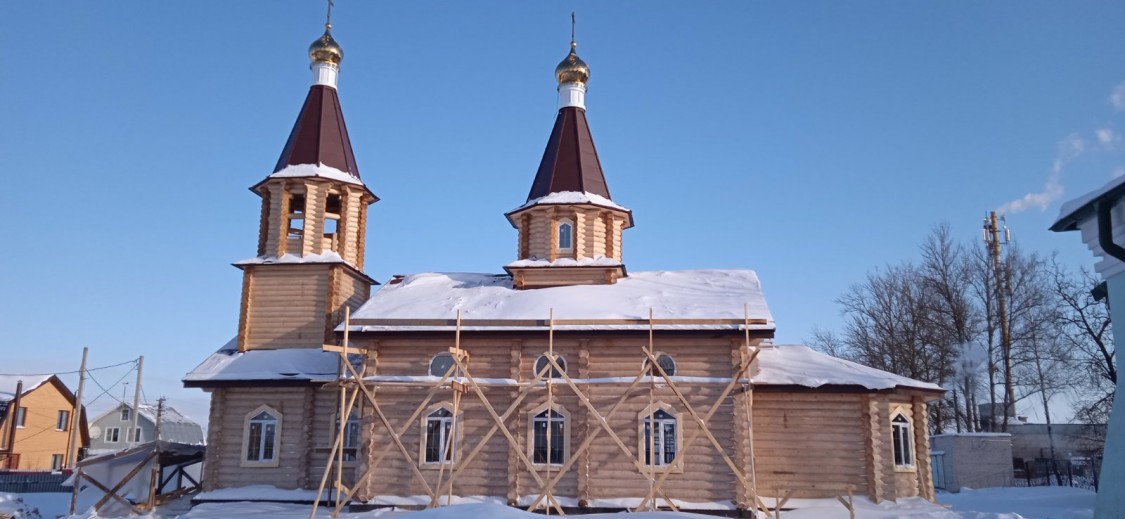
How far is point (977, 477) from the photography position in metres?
24.0

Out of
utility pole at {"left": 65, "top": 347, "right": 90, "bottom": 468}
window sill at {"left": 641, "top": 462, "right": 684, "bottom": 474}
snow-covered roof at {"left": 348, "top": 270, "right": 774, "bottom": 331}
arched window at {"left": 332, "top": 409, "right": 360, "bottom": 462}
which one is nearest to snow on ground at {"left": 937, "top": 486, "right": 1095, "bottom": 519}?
window sill at {"left": 641, "top": 462, "right": 684, "bottom": 474}

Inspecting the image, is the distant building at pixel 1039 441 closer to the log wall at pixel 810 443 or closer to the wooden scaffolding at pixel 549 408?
the log wall at pixel 810 443

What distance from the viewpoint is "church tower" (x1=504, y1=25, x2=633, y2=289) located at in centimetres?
2052

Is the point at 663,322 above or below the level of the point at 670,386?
above

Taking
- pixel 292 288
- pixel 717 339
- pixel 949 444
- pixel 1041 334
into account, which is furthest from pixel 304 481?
pixel 1041 334

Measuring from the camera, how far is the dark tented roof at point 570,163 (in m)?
21.6

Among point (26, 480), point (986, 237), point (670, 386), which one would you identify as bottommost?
point (26, 480)

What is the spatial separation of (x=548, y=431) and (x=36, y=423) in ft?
97.4

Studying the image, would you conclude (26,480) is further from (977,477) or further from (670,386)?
(977,477)

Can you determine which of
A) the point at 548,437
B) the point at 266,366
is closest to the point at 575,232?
the point at 548,437

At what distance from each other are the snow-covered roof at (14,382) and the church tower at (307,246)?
21.2 metres

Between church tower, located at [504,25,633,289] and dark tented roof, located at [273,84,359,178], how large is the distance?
4.70 m

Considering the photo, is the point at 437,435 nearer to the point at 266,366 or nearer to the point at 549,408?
the point at 549,408

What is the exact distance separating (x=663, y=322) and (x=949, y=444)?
1214 centimetres
